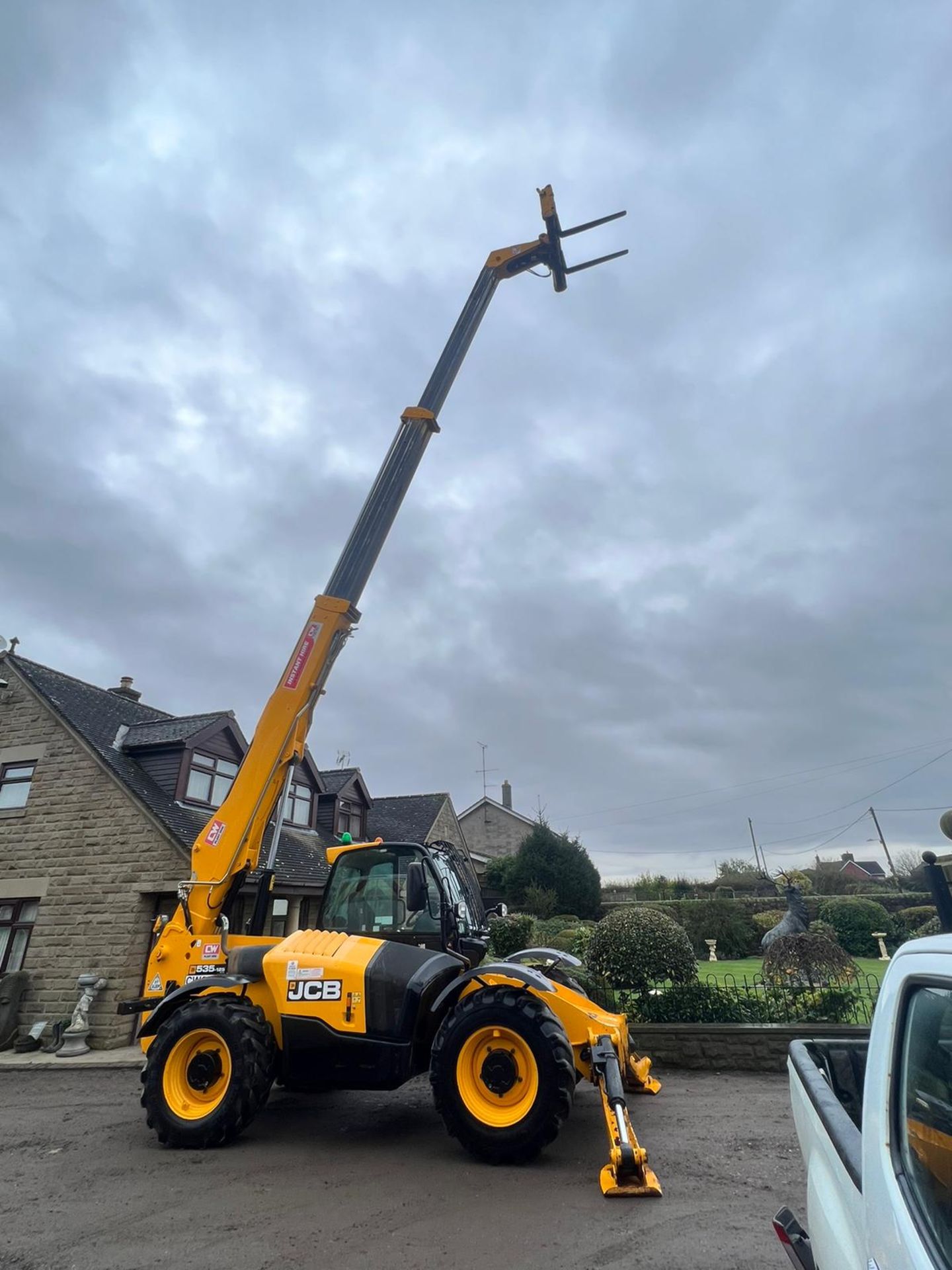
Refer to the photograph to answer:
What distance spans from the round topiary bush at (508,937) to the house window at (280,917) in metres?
4.84

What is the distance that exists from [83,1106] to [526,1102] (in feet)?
19.2

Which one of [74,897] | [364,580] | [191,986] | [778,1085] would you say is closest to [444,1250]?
[191,986]

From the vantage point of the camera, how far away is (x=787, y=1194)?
453 centimetres

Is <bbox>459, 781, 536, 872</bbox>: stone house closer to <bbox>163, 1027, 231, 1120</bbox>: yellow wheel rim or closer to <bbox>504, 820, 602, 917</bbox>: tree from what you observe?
<bbox>504, 820, 602, 917</bbox>: tree

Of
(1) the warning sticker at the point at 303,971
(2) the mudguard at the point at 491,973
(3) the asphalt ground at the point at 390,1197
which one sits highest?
(1) the warning sticker at the point at 303,971

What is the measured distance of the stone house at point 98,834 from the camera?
505 inches

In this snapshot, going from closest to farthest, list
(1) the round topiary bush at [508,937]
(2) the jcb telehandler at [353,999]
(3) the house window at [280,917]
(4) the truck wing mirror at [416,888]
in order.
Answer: (2) the jcb telehandler at [353,999] → (4) the truck wing mirror at [416,888] → (3) the house window at [280,917] → (1) the round topiary bush at [508,937]

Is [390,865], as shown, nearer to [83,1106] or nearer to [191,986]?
[191,986]

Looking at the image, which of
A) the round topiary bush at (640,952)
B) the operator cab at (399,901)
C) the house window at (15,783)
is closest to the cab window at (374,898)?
the operator cab at (399,901)

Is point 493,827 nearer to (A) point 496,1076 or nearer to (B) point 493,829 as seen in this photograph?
(B) point 493,829

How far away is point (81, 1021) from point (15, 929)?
117 inches

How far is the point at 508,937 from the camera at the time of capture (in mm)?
17328

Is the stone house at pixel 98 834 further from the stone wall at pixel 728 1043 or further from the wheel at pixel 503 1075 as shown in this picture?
the wheel at pixel 503 1075

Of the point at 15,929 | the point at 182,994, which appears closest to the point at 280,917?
the point at 15,929
